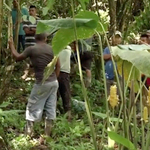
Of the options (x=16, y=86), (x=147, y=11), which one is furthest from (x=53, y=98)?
(x=147, y=11)

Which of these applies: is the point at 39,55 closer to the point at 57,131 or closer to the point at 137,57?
the point at 57,131

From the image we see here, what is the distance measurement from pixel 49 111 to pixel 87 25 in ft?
10.1

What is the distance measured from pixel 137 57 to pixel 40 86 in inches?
121

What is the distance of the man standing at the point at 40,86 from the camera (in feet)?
16.6

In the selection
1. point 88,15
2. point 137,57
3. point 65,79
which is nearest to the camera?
point 137,57

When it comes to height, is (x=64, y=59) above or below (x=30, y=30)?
below

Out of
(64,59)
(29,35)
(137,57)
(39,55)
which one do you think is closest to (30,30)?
(29,35)

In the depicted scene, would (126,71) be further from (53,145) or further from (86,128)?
(86,128)

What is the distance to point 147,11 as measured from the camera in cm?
942

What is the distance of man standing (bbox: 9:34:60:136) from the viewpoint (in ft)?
16.6

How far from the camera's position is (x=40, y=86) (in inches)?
199

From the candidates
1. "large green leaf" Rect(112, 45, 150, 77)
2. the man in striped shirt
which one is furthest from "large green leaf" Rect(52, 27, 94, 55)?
the man in striped shirt

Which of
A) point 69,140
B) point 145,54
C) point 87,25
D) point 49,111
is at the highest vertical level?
point 87,25

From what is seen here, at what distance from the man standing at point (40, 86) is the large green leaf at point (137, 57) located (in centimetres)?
290
